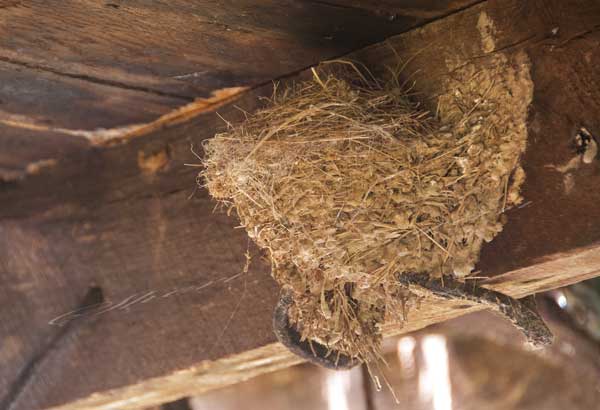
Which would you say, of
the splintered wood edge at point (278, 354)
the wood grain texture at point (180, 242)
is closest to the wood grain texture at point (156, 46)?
the wood grain texture at point (180, 242)

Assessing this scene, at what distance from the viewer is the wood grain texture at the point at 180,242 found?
1.65 metres

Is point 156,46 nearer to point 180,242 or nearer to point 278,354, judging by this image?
point 180,242

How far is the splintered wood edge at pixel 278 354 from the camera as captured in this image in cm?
172

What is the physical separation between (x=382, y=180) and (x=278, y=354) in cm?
62

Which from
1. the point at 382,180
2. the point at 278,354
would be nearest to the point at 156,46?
the point at 382,180

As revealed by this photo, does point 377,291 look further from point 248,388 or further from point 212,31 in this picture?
point 248,388

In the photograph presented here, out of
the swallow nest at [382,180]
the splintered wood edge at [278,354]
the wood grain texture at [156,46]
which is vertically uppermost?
the wood grain texture at [156,46]

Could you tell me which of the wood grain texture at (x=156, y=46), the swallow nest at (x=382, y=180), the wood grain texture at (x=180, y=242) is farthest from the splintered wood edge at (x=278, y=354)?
the wood grain texture at (x=156, y=46)

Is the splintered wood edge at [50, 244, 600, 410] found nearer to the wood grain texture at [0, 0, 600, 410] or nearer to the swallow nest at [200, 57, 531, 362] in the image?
the wood grain texture at [0, 0, 600, 410]

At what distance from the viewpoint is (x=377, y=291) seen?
6.01 ft

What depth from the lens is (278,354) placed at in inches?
85.7

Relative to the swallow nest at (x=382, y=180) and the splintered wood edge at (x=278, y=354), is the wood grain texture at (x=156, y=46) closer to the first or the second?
the swallow nest at (x=382, y=180)

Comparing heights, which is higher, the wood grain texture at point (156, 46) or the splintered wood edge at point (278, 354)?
the wood grain texture at point (156, 46)

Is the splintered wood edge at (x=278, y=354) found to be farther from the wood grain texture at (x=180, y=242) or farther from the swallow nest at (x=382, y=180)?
the swallow nest at (x=382, y=180)
